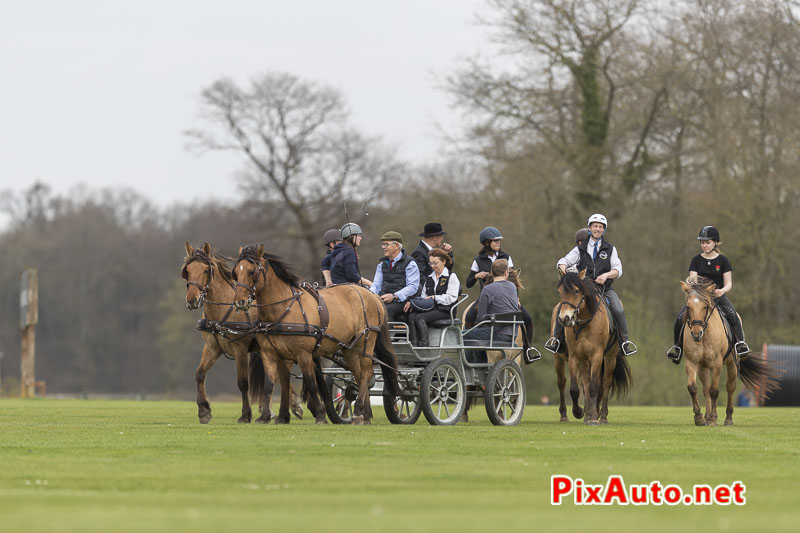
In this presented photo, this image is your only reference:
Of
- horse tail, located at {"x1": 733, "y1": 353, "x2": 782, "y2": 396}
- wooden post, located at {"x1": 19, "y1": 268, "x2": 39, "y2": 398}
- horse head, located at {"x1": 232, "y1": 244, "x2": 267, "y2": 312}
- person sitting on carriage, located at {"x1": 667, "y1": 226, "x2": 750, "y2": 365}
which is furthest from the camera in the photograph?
wooden post, located at {"x1": 19, "y1": 268, "x2": 39, "y2": 398}

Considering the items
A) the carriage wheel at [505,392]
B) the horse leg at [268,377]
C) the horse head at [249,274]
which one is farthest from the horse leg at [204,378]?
the carriage wheel at [505,392]

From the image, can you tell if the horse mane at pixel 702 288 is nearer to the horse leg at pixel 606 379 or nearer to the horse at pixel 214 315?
the horse leg at pixel 606 379

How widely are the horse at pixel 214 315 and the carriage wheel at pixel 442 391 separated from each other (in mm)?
1926

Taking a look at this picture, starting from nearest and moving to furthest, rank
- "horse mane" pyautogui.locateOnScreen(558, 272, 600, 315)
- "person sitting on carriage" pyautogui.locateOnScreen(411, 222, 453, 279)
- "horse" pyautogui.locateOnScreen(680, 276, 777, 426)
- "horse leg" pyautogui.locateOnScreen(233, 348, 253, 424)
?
1. "horse mane" pyautogui.locateOnScreen(558, 272, 600, 315)
2. "horse leg" pyautogui.locateOnScreen(233, 348, 253, 424)
3. "horse" pyautogui.locateOnScreen(680, 276, 777, 426)
4. "person sitting on carriage" pyautogui.locateOnScreen(411, 222, 453, 279)

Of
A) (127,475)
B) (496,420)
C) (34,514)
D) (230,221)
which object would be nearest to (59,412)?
(496,420)

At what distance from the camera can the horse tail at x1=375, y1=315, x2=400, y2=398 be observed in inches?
636

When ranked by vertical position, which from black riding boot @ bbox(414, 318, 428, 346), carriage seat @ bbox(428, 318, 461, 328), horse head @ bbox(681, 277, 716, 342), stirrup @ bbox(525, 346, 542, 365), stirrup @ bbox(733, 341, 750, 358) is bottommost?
stirrup @ bbox(525, 346, 542, 365)

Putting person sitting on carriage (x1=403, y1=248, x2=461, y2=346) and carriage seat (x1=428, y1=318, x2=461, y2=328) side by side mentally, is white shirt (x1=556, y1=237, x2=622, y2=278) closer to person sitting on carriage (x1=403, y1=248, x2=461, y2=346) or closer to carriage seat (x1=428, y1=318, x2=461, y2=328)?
person sitting on carriage (x1=403, y1=248, x2=461, y2=346)

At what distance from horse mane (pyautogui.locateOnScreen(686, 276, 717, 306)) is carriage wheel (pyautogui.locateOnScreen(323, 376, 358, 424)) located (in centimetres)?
457

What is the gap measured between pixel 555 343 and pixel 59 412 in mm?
8578

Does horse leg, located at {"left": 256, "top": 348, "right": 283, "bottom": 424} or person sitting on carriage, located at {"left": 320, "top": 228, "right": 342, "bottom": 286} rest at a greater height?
person sitting on carriage, located at {"left": 320, "top": 228, "right": 342, "bottom": 286}

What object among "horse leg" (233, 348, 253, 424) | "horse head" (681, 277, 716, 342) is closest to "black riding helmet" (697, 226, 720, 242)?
"horse head" (681, 277, 716, 342)

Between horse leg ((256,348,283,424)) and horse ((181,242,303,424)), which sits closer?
horse leg ((256,348,283,424))

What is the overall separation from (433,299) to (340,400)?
2.19 m
